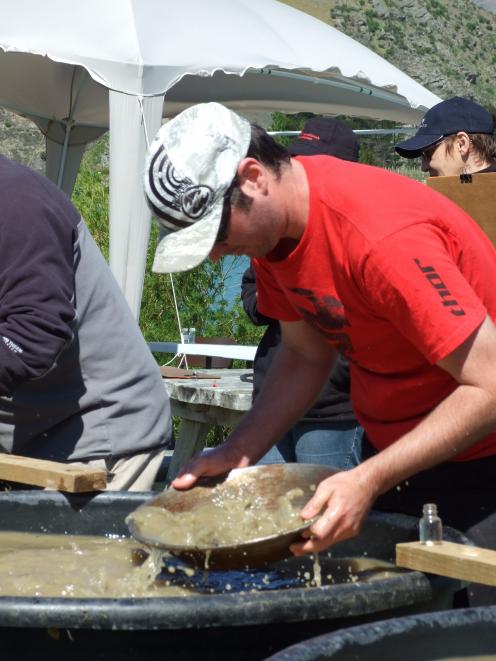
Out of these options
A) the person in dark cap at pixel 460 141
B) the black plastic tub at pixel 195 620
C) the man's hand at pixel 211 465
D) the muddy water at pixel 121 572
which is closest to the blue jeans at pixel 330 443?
the person in dark cap at pixel 460 141

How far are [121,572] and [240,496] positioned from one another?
29 cm

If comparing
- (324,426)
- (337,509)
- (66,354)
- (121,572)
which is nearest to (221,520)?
(121,572)

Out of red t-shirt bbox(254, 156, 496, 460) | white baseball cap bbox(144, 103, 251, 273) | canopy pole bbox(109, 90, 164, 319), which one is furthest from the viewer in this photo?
canopy pole bbox(109, 90, 164, 319)

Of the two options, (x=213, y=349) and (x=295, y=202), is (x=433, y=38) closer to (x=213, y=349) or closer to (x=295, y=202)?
(x=213, y=349)

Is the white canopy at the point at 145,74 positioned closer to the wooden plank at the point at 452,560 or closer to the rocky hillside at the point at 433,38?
the wooden plank at the point at 452,560

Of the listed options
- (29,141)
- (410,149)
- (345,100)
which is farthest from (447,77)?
(410,149)

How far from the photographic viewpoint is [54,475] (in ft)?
7.48

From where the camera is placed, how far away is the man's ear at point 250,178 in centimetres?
192

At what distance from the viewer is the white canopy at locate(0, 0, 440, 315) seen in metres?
7.02

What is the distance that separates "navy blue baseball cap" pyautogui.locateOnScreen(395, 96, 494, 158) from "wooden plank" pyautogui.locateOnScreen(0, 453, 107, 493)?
1.83 meters

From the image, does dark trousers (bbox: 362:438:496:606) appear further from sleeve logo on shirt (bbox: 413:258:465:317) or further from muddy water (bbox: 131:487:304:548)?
sleeve logo on shirt (bbox: 413:258:465:317)

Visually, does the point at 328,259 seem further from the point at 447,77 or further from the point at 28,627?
the point at 447,77

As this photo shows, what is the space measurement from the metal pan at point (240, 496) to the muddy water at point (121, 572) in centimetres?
7

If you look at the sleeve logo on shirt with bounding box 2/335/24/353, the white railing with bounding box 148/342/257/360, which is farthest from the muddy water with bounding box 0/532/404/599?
the white railing with bounding box 148/342/257/360
